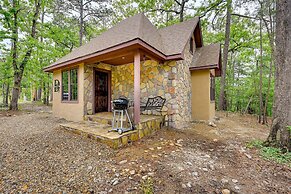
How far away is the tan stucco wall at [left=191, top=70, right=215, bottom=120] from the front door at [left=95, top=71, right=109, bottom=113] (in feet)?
13.7

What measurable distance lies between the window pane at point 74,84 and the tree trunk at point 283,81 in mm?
6692

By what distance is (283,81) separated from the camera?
3.45 meters

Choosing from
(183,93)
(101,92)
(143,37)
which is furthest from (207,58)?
(101,92)

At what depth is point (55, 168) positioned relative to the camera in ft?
8.22

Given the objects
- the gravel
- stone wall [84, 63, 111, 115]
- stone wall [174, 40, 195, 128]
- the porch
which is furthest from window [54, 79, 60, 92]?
stone wall [174, 40, 195, 128]


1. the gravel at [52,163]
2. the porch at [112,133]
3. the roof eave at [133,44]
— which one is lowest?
the gravel at [52,163]

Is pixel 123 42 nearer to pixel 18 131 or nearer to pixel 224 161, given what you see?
pixel 224 161

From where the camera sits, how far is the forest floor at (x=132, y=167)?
2109 mm

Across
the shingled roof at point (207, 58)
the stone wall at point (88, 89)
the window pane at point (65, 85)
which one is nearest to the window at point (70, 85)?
the window pane at point (65, 85)

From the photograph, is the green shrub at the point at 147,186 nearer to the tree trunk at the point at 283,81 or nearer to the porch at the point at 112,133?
the porch at the point at 112,133

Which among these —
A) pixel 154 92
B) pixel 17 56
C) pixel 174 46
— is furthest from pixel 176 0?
pixel 17 56

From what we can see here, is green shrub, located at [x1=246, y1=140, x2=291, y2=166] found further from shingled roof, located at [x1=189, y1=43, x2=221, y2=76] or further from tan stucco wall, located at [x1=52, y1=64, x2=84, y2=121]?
tan stucco wall, located at [x1=52, y1=64, x2=84, y2=121]

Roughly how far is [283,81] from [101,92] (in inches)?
242

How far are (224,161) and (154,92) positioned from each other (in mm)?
3276
